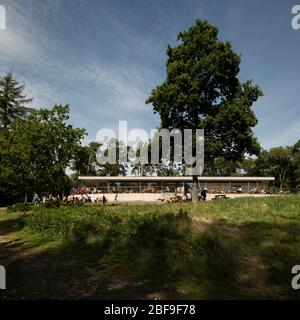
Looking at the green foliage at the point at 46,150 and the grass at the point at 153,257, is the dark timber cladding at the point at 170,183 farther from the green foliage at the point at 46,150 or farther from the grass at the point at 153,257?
the grass at the point at 153,257

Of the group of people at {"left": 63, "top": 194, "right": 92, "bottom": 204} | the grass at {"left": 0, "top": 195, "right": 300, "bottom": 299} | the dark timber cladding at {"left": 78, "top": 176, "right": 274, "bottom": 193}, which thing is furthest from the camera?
the dark timber cladding at {"left": 78, "top": 176, "right": 274, "bottom": 193}

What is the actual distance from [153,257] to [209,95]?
83.8 ft

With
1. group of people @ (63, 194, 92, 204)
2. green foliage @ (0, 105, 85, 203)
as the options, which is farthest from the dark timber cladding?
green foliage @ (0, 105, 85, 203)

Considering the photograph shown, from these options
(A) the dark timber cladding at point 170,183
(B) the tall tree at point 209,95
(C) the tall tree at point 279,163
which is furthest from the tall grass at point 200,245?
(C) the tall tree at point 279,163

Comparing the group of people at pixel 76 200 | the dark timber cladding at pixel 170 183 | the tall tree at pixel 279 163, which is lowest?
the group of people at pixel 76 200

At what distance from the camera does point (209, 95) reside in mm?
34250

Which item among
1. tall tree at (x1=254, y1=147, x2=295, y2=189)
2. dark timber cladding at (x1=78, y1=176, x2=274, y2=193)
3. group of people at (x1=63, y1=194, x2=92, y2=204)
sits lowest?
group of people at (x1=63, y1=194, x2=92, y2=204)

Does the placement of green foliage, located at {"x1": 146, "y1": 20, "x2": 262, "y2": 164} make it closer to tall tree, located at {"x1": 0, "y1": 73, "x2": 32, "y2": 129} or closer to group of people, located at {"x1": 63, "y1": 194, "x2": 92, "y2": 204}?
group of people, located at {"x1": 63, "y1": 194, "x2": 92, "y2": 204}

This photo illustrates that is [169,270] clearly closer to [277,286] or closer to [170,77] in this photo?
[277,286]

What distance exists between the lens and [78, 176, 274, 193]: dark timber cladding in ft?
176

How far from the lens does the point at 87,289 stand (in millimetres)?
9094

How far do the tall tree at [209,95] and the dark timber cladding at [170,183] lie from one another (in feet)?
67.8

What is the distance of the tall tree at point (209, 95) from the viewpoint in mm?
32156

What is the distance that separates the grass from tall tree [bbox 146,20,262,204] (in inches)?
583
